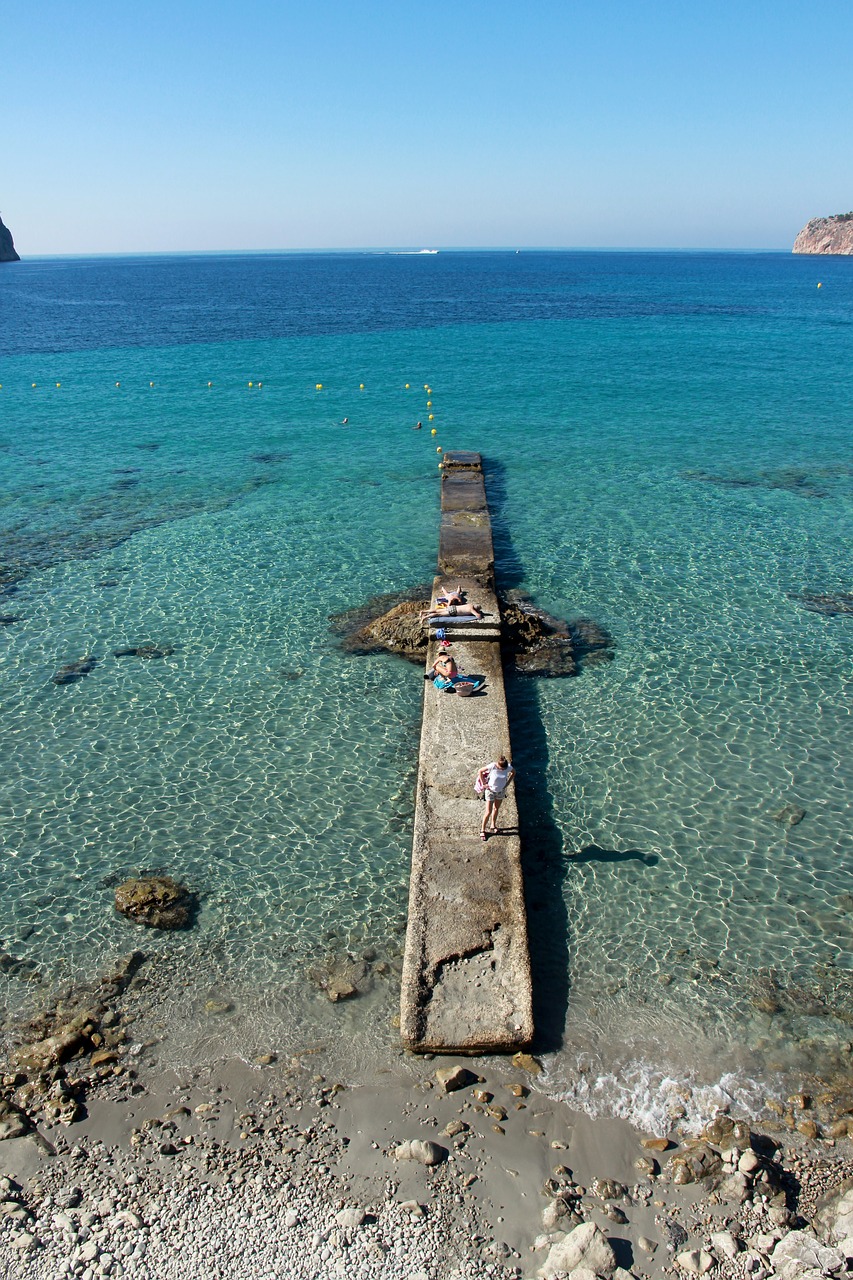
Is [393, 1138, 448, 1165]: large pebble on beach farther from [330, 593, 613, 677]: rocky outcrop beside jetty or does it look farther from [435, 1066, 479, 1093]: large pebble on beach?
[330, 593, 613, 677]: rocky outcrop beside jetty

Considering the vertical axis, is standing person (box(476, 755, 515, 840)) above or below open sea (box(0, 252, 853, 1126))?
above

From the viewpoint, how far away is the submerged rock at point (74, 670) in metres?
16.6

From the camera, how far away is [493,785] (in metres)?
11.4

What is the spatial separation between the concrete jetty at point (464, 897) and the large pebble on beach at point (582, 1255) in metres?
2.04

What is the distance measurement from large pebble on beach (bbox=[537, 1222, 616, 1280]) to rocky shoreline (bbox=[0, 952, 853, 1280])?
2 centimetres

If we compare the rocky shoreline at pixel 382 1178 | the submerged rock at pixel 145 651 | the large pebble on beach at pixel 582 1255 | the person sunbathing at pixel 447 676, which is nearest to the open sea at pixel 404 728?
the submerged rock at pixel 145 651

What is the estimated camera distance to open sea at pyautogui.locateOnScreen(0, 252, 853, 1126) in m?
9.98

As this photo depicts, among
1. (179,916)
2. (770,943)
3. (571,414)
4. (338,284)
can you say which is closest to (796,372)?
(571,414)

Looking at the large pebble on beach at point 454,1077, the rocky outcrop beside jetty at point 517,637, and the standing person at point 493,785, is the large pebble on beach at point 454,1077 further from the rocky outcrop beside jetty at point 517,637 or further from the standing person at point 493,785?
the rocky outcrop beside jetty at point 517,637

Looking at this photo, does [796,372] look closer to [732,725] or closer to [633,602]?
[633,602]

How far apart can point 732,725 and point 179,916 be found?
378 inches

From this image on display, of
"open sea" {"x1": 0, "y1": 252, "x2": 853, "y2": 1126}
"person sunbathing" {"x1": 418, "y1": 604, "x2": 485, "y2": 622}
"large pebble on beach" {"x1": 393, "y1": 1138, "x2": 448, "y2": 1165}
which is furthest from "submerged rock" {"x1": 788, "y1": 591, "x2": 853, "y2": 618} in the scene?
"large pebble on beach" {"x1": 393, "y1": 1138, "x2": 448, "y2": 1165}

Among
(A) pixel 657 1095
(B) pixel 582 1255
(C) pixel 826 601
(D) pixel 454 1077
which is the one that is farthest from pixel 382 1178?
(C) pixel 826 601

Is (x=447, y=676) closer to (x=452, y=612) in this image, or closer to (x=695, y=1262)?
(x=452, y=612)
